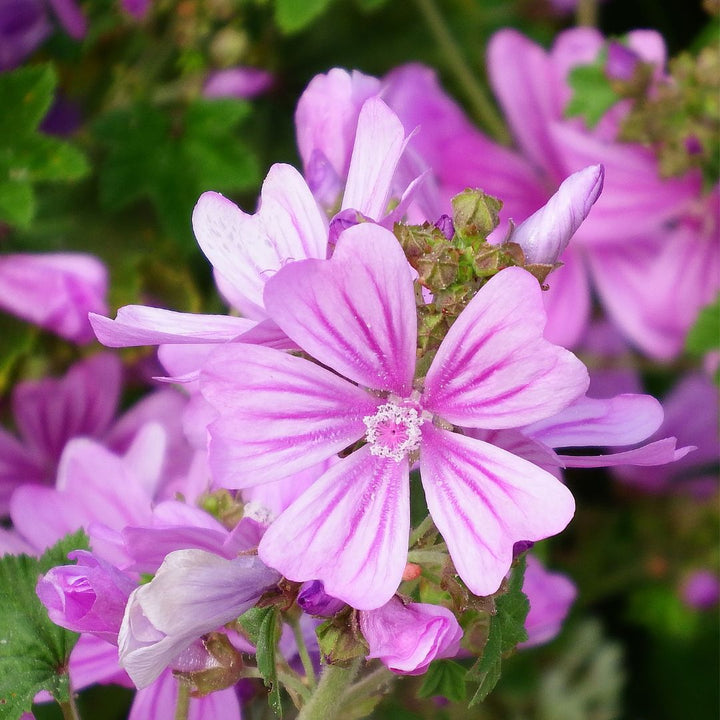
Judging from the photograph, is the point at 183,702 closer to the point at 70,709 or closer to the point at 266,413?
the point at 70,709

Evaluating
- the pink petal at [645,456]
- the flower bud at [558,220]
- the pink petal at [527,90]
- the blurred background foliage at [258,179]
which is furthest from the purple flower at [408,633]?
the pink petal at [527,90]

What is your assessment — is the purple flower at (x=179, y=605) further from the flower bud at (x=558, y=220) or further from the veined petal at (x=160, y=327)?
the flower bud at (x=558, y=220)

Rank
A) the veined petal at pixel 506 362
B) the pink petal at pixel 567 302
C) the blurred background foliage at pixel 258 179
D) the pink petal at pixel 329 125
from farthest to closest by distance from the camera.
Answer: the pink petal at pixel 567 302, the blurred background foliage at pixel 258 179, the pink petal at pixel 329 125, the veined petal at pixel 506 362

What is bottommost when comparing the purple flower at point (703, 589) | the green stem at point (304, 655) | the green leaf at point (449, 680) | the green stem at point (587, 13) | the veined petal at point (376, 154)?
the purple flower at point (703, 589)

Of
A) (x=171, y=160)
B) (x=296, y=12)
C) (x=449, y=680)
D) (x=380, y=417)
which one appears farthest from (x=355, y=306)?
(x=171, y=160)

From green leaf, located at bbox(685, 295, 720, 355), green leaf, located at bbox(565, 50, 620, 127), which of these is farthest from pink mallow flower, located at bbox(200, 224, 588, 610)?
green leaf, located at bbox(565, 50, 620, 127)

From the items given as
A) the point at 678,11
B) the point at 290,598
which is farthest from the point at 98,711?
the point at 678,11

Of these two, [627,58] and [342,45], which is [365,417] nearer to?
[627,58]
